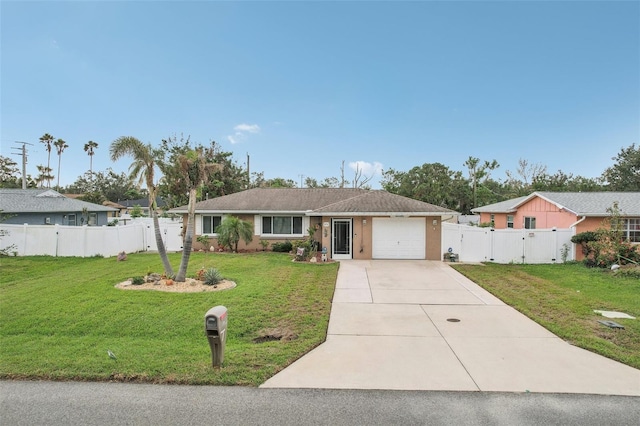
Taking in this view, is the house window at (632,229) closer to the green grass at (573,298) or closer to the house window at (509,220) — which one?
the green grass at (573,298)

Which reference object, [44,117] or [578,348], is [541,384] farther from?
[44,117]

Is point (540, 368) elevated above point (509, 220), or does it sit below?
below

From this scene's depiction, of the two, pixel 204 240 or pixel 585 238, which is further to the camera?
pixel 204 240

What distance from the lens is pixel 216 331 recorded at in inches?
175

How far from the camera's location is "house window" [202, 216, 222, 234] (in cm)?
1873

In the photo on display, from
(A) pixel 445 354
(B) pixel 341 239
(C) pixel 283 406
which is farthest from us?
(B) pixel 341 239

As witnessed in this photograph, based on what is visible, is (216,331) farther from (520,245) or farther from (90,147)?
(90,147)

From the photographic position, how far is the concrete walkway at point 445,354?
175 inches

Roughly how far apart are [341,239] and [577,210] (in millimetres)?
11054

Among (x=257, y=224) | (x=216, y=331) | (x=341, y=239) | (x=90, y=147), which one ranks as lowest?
(x=216, y=331)

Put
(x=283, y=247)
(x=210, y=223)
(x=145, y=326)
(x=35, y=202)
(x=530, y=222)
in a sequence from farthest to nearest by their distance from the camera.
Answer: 1. (x=35, y=202)
2. (x=530, y=222)
3. (x=210, y=223)
4. (x=283, y=247)
5. (x=145, y=326)

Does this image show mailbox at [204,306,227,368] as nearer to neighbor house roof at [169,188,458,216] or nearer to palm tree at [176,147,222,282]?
palm tree at [176,147,222,282]

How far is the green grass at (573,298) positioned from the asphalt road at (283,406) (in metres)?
2.14

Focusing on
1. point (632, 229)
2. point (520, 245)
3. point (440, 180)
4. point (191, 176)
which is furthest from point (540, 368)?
point (440, 180)
